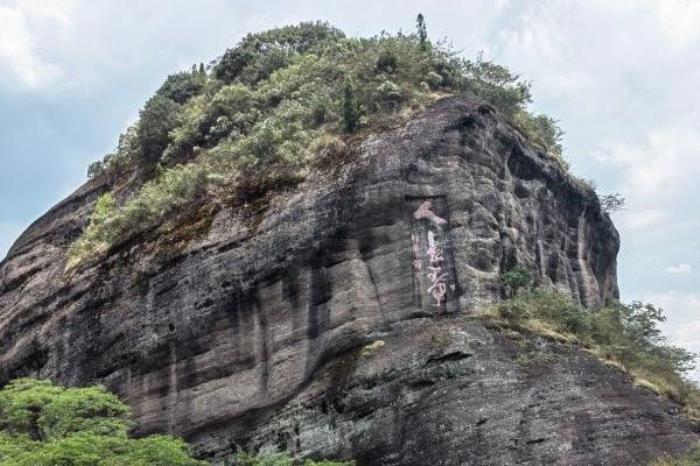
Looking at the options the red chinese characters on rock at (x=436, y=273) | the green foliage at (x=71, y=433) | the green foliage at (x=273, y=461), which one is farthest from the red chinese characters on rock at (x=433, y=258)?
the green foliage at (x=71, y=433)

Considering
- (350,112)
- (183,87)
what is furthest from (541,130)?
(183,87)

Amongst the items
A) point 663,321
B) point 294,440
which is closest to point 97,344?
point 294,440

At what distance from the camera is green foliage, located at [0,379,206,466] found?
17.5 meters

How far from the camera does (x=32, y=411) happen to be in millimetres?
22062

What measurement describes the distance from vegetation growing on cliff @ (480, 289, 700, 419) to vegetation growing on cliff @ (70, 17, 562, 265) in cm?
676

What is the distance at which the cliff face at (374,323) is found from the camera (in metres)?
18.4

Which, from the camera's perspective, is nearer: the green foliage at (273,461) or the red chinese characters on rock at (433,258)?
the green foliage at (273,461)

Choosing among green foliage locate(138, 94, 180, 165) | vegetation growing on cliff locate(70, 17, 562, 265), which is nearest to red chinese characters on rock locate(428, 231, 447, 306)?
vegetation growing on cliff locate(70, 17, 562, 265)

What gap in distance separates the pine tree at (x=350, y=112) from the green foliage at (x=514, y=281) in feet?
20.5

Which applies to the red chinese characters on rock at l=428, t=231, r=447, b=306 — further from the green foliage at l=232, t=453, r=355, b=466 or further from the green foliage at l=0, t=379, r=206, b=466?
the green foliage at l=0, t=379, r=206, b=466

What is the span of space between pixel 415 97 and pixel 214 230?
22.7 feet

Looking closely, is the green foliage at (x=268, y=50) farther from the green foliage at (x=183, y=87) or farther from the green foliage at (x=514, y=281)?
the green foliage at (x=514, y=281)

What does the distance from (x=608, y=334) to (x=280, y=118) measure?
12281mm

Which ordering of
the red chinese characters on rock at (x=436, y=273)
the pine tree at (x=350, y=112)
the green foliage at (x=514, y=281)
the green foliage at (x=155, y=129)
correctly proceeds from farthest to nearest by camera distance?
1. the green foliage at (x=155, y=129)
2. the pine tree at (x=350, y=112)
3. the green foliage at (x=514, y=281)
4. the red chinese characters on rock at (x=436, y=273)
